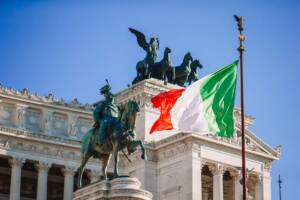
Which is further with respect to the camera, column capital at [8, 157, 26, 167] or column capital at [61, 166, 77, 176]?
column capital at [61, 166, 77, 176]

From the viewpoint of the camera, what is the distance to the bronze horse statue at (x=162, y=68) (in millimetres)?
77875

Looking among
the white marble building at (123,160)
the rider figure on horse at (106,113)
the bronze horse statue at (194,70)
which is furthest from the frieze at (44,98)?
the rider figure on horse at (106,113)

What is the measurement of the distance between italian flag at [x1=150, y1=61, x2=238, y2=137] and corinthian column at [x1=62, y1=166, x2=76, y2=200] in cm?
3359

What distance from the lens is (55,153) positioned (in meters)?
70.3

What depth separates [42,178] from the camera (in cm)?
6938

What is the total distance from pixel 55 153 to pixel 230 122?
36.2 meters

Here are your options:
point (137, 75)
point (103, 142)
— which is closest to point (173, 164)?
point (137, 75)

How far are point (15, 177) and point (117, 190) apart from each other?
105 ft

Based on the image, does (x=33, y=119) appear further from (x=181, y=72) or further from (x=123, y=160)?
(x=181, y=72)

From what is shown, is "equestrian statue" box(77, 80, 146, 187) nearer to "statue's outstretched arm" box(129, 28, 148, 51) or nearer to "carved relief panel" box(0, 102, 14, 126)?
"carved relief panel" box(0, 102, 14, 126)

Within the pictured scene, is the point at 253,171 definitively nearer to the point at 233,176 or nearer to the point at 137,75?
the point at 233,176

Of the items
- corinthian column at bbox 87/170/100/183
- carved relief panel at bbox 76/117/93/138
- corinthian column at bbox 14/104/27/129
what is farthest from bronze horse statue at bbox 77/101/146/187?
carved relief panel at bbox 76/117/93/138

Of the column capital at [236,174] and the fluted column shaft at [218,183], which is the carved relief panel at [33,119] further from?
the column capital at [236,174]

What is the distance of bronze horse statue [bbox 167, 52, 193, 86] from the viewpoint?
7869cm
